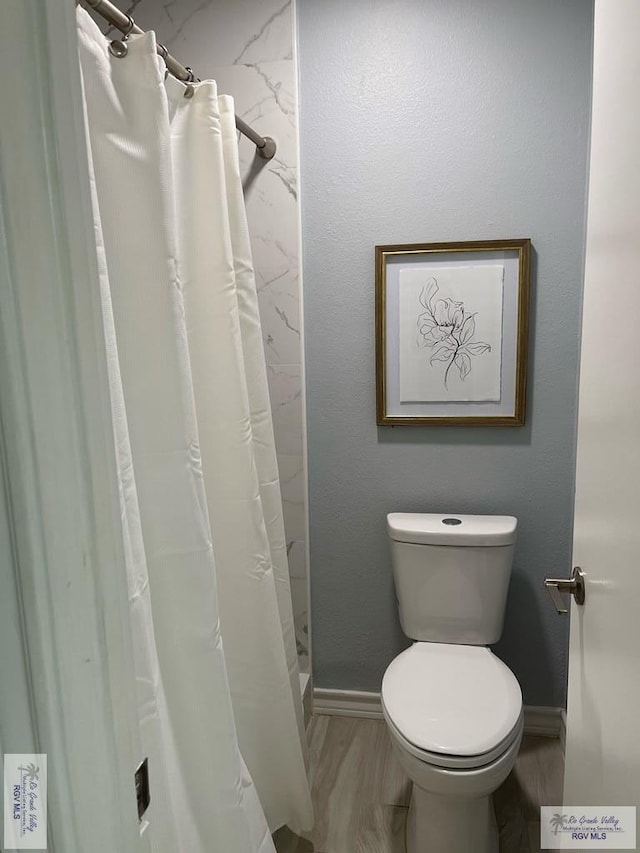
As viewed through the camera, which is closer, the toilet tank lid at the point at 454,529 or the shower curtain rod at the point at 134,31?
the shower curtain rod at the point at 134,31

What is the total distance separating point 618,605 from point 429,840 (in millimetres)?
1119

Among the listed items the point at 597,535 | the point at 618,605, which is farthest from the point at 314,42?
the point at 618,605

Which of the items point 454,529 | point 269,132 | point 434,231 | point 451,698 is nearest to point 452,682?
point 451,698

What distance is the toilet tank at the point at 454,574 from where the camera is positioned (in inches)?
74.2

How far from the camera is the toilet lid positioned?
1452mm

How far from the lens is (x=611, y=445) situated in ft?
2.78

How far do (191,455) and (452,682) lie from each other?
3.46 feet

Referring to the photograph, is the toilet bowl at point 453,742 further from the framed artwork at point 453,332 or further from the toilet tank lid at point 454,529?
the framed artwork at point 453,332

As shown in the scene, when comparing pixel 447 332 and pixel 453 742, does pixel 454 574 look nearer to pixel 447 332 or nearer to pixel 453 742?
pixel 453 742

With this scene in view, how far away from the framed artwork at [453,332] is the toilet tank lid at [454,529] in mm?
315

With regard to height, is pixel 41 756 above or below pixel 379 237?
below

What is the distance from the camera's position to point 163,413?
1.10 metres

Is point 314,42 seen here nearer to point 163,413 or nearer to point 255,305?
point 255,305

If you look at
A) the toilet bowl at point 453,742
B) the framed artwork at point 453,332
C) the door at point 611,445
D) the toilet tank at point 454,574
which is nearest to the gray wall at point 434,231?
the framed artwork at point 453,332
